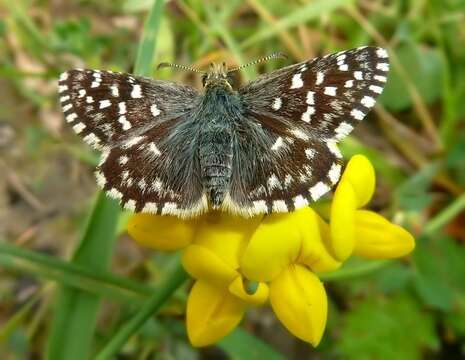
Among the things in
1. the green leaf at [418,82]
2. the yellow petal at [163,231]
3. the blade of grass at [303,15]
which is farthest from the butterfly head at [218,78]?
the green leaf at [418,82]

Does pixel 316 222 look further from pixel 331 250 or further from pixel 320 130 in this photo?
pixel 320 130

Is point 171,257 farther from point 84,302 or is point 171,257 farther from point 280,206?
point 280,206

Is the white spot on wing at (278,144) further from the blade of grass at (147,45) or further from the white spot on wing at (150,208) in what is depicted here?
the blade of grass at (147,45)

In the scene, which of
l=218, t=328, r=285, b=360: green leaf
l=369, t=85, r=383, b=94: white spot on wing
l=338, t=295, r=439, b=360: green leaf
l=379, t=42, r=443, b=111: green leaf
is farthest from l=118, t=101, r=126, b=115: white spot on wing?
l=379, t=42, r=443, b=111: green leaf

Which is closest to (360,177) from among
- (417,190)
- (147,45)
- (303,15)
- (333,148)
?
(333,148)

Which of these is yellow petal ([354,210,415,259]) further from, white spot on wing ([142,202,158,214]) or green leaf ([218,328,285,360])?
green leaf ([218,328,285,360])

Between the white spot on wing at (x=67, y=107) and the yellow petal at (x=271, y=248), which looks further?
the white spot on wing at (x=67, y=107)
